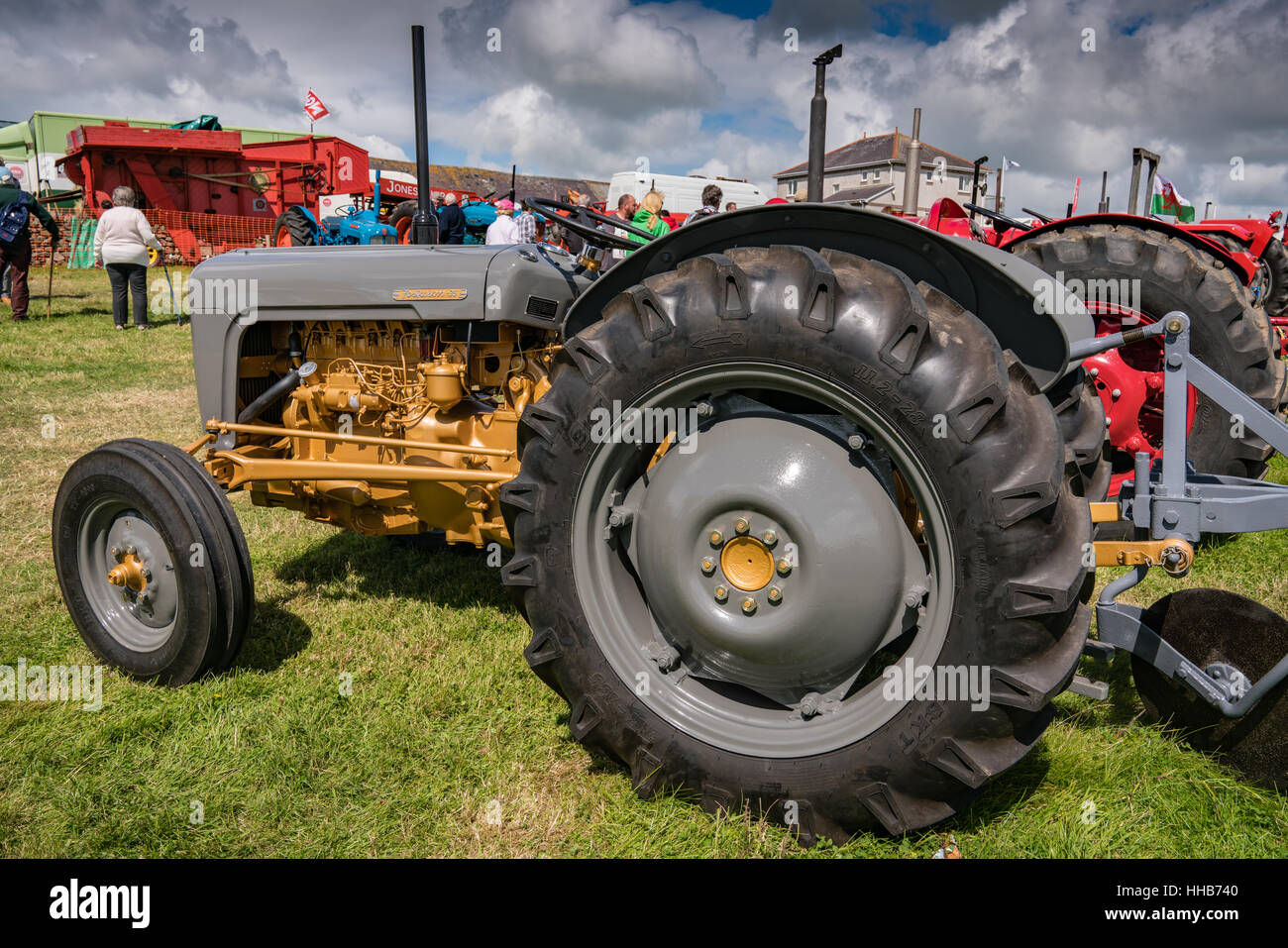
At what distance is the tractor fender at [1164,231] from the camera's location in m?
4.45

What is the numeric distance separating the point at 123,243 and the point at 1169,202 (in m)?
11.7

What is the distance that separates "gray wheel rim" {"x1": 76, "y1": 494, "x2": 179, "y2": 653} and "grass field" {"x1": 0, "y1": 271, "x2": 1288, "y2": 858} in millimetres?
179

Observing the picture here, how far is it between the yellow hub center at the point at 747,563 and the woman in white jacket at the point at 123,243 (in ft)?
36.1

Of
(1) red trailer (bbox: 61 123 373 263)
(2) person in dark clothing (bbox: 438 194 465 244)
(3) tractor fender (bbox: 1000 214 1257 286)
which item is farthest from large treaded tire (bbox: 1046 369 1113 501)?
(1) red trailer (bbox: 61 123 373 263)

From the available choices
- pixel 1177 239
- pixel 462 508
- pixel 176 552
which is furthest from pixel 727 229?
pixel 1177 239

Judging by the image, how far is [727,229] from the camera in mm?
2221

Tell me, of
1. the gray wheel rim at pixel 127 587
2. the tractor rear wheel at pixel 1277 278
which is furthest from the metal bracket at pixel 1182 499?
the tractor rear wheel at pixel 1277 278

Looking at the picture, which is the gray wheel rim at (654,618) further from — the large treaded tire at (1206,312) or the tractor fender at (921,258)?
the large treaded tire at (1206,312)

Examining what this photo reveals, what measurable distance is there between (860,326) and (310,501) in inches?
96.1

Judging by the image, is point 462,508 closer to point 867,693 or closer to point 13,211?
point 867,693

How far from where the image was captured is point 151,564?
3051 millimetres

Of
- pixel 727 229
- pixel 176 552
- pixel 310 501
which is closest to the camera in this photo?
pixel 727 229

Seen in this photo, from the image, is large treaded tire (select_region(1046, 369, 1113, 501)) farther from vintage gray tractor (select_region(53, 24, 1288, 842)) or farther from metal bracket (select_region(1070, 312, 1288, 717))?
metal bracket (select_region(1070, 312, 1288, 717))

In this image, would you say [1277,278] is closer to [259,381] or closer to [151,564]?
[259,381]
